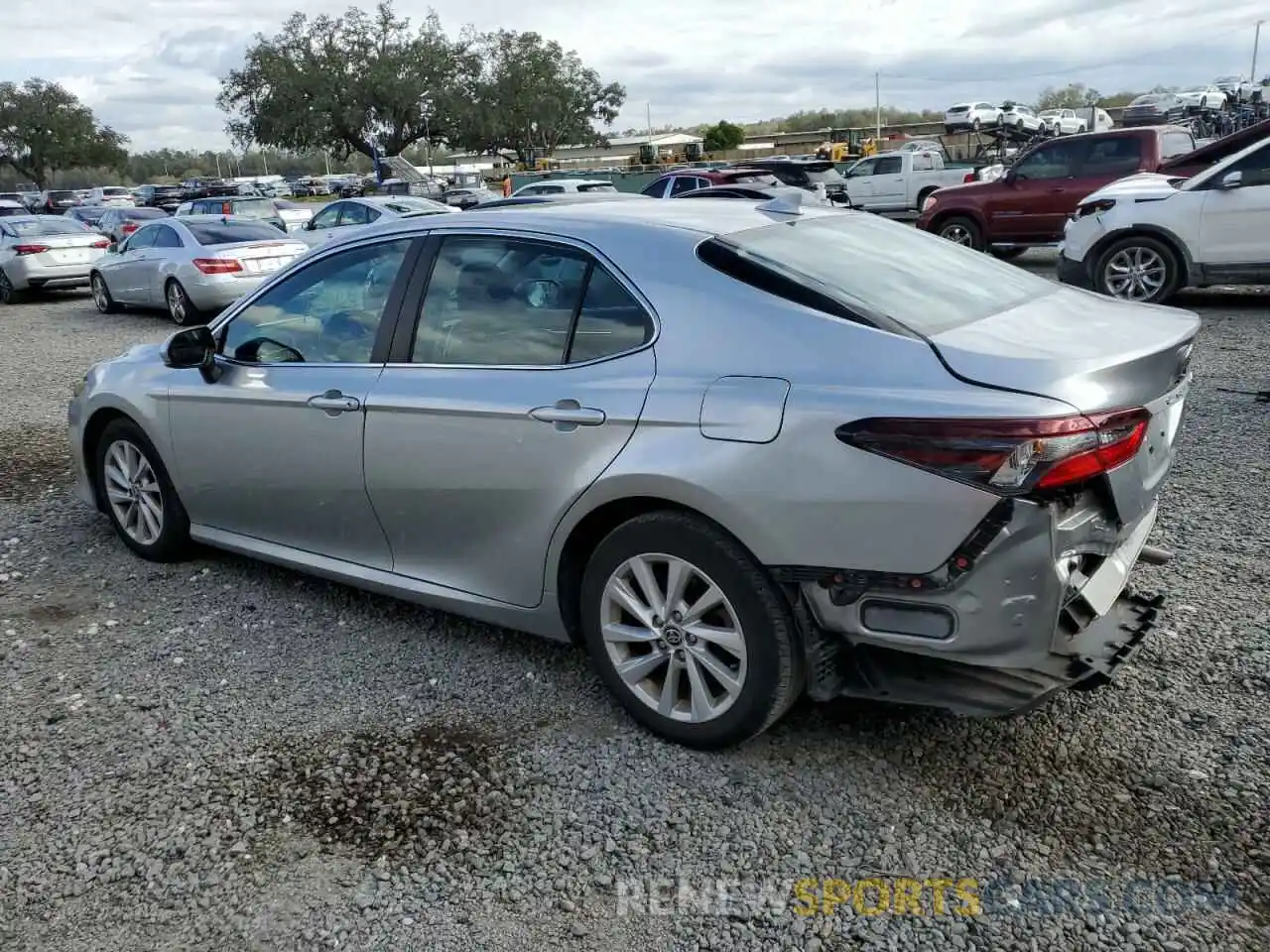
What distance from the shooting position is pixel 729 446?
3.05m

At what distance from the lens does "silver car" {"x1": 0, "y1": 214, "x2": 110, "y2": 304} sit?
1855 centimetres

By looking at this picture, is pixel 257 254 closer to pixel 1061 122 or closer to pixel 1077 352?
pixel 1077 352

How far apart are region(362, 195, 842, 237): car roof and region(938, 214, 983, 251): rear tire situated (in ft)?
41.6

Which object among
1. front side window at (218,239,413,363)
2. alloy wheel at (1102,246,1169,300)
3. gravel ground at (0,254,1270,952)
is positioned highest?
front side window at (218,239,413,363)

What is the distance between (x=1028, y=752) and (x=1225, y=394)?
17.3 ft

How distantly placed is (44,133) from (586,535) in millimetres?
86354

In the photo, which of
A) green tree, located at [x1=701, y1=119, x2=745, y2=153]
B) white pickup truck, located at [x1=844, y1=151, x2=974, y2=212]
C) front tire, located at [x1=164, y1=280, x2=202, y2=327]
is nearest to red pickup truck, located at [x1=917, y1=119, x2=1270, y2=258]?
white pickup truck, located at [x1=844, y1=151, x2=974, y2=212]

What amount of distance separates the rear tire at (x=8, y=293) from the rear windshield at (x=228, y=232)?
5955mm

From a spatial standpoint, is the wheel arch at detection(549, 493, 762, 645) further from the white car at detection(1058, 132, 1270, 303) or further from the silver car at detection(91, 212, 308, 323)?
the silver car at detection(91, 212, 308, 323)

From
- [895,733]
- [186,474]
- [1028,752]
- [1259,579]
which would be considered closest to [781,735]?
[895,733]

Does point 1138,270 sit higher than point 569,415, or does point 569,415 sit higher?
point 569,415

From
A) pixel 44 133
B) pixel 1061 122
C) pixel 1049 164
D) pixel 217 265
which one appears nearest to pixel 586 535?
pixel 217 265

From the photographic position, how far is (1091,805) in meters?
3.05

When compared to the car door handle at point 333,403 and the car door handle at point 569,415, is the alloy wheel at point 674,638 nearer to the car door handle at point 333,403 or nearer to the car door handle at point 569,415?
the car door handle at point 569,415
